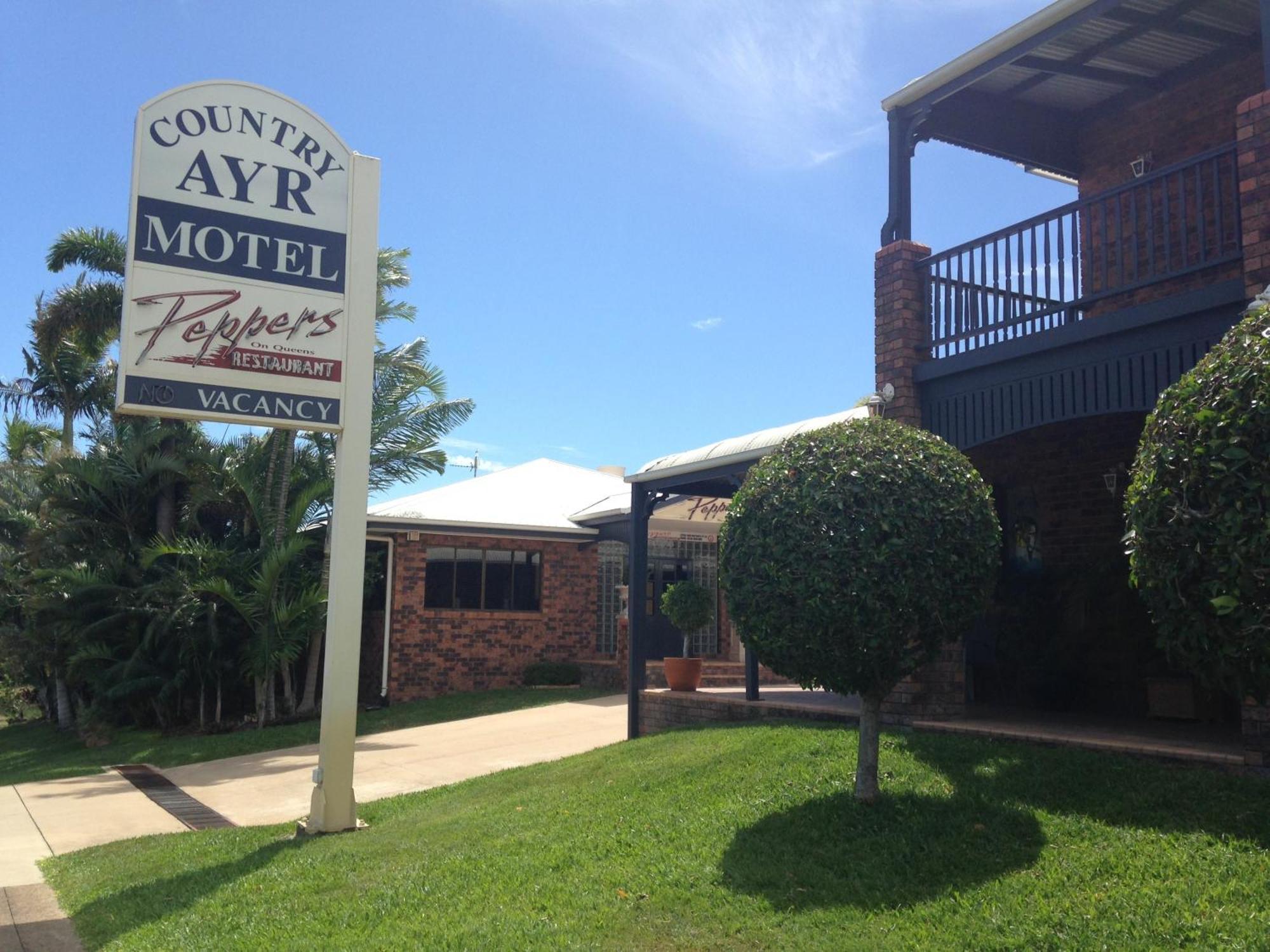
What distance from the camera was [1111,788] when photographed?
22.2 ft

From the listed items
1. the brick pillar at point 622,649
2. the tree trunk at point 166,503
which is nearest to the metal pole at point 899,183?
the brick pillar at point 622,649

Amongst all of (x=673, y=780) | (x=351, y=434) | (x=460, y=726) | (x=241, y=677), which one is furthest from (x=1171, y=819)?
(x=241, y=677)

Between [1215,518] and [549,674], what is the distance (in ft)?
55.3

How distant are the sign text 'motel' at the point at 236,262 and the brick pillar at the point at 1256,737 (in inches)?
270

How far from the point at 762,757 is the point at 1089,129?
7.56m

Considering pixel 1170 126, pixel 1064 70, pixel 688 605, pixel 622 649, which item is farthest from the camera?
pixel 622 649

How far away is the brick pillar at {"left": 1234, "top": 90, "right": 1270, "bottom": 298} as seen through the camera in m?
7.16

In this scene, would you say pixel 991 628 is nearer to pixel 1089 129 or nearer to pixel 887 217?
pixel 887 217

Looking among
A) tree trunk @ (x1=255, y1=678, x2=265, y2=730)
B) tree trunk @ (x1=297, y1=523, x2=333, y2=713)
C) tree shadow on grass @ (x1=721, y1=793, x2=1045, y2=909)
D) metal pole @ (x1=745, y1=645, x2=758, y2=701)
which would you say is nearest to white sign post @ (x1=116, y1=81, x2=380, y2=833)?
→ tree shadow on grass @ (x1=721, y1=793, x2=1045, y2=909)

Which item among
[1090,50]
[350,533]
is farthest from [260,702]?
[1090,50]

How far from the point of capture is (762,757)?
868 centimetres

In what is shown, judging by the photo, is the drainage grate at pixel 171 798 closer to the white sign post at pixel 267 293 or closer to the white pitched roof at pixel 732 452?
the white sign post at pixel 267 293

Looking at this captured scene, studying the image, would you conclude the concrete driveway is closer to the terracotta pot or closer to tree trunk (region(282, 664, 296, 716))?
the terracotta pot

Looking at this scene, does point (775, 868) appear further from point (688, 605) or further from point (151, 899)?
point (688, 605)
